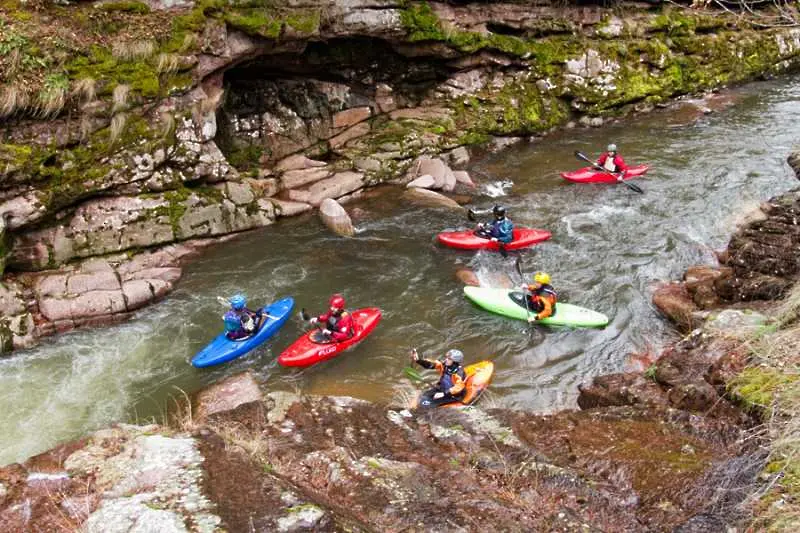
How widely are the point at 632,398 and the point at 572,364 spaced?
279cm

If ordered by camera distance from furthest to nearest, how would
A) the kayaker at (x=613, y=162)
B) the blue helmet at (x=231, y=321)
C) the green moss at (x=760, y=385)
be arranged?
1. the kayaker at (x=613, y=162)
2. the blue helmet at (x=231, y=321)
3. the green moss at (x=760, y=385)

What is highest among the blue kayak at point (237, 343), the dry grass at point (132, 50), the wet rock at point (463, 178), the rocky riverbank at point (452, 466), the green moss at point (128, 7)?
the green moss at point (128, 7)

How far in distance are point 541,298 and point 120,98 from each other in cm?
844

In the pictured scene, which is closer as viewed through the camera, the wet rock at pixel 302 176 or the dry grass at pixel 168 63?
the dry grass at pixel 168 63

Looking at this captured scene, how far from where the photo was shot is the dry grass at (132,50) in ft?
36.3

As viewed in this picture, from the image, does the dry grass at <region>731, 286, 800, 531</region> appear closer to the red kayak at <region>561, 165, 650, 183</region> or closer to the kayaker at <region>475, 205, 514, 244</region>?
the kayaker at <region>475, 205, 514, 244</region>

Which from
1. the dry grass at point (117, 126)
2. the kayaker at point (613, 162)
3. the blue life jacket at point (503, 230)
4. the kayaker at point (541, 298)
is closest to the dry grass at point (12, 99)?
the dry grass at point (117, 126)

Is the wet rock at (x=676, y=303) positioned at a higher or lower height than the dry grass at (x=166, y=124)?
lower

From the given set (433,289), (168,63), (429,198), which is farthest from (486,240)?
(168,63)

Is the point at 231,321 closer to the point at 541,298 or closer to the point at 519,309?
the point at 519,309

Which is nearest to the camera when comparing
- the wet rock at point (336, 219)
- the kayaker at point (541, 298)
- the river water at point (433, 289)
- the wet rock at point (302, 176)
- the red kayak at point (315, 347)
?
the river water at point (433, 289)

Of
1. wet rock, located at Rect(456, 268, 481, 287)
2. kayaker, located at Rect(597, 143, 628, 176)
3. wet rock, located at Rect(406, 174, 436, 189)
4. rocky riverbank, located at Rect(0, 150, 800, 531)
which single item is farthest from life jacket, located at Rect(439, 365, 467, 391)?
kayaker, located at Rect(597, 143, 628, 176)

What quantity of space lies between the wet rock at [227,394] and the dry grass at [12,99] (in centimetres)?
603

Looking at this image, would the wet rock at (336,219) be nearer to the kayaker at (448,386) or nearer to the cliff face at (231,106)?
the cliff face at (231,106)
